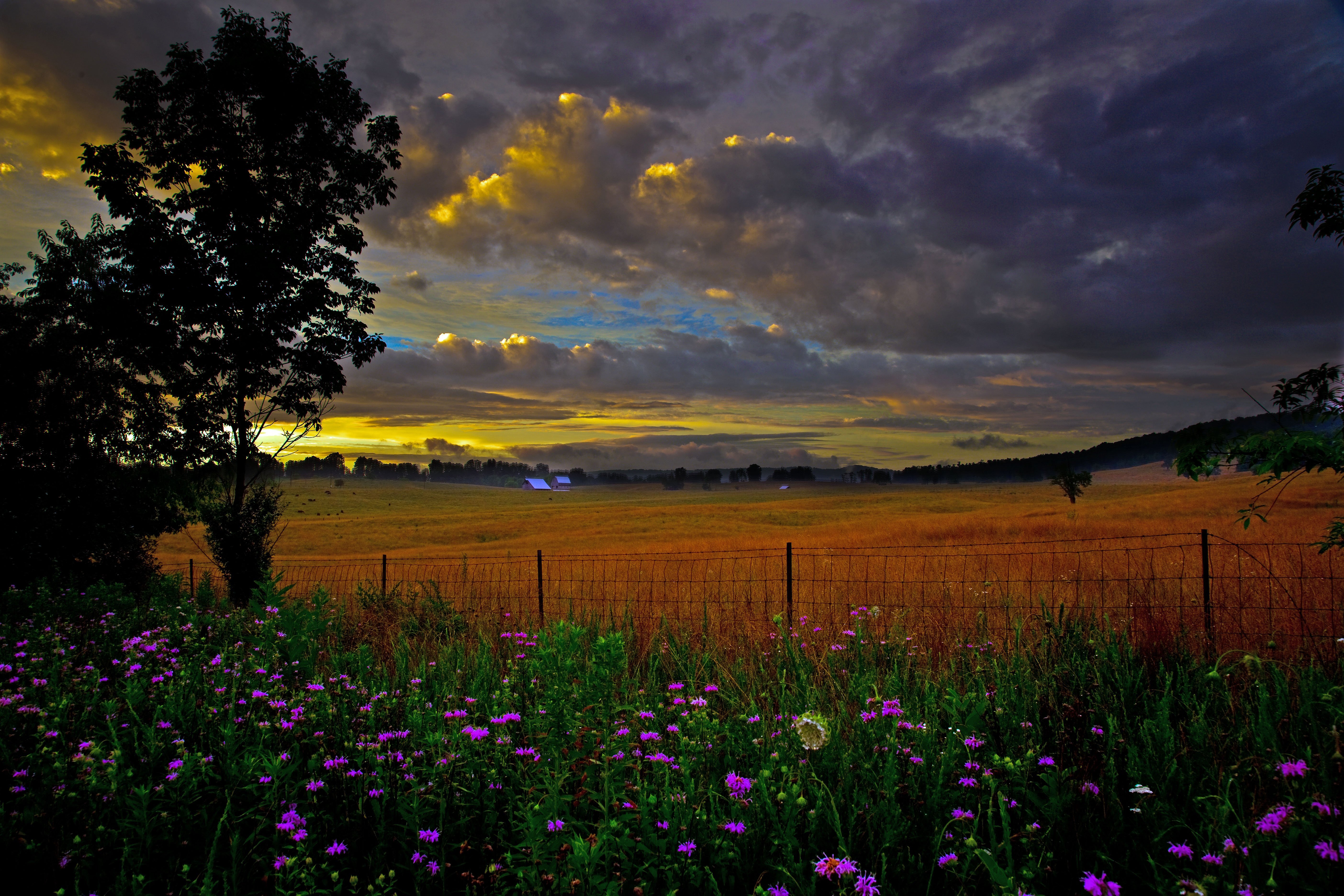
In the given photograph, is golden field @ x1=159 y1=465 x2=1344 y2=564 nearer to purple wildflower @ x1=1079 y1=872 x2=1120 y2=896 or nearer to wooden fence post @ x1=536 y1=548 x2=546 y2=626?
purple wildflower @ x1=1079 y1=872 x2=1120 y2=896

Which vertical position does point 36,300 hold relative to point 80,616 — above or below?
→ above

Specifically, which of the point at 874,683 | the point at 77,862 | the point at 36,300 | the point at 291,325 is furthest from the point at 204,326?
the point at 874,683

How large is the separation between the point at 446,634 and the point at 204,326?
11418 mm

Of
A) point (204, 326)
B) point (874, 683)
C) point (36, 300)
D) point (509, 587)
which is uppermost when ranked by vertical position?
point (36, 300)

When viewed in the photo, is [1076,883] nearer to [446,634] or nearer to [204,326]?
[446,634]

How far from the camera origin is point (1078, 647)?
592cm

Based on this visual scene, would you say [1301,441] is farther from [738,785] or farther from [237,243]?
[237,243]

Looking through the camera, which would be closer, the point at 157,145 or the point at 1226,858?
the point at 1226,858

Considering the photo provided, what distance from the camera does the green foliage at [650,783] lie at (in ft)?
8.75

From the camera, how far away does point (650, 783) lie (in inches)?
134

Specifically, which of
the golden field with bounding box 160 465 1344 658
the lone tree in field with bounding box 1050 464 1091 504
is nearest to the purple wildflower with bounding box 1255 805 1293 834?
the golden field with bounding box 160 465 1344 658

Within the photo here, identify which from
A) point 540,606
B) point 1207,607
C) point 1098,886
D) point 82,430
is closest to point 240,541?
point 82,430

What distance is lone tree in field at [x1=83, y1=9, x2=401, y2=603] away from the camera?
14.4m

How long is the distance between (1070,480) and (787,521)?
2602 cm
